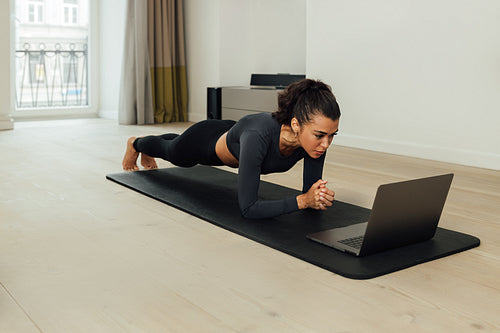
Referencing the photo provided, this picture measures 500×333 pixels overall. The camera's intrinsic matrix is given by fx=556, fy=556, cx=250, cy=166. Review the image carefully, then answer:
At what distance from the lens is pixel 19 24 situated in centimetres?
559

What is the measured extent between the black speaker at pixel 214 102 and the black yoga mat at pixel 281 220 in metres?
2.15

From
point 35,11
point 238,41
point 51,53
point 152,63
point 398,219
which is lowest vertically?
point 398,219

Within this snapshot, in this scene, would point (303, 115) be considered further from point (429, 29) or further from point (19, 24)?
point (19, 24)

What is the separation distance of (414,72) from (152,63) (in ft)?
8.78

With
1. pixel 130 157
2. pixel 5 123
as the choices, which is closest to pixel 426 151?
pixel 130 157

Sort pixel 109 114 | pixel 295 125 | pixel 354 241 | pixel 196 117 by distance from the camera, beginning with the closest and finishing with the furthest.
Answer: pixel 354 241, pixel 295 125, pixel 196 117, pixel 109 114

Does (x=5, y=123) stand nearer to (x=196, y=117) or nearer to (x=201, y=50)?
(x=196, y=117)

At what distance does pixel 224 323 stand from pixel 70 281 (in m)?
0.51

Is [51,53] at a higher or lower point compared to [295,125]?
higher

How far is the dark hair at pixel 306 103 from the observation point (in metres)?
1.95

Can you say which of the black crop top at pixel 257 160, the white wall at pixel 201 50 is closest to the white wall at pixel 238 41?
the white wall at pixel 201 50

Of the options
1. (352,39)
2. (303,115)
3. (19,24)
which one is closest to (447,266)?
(303,115)

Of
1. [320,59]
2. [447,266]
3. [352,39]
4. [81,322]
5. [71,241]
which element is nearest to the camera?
[81,322]

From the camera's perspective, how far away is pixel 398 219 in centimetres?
179
